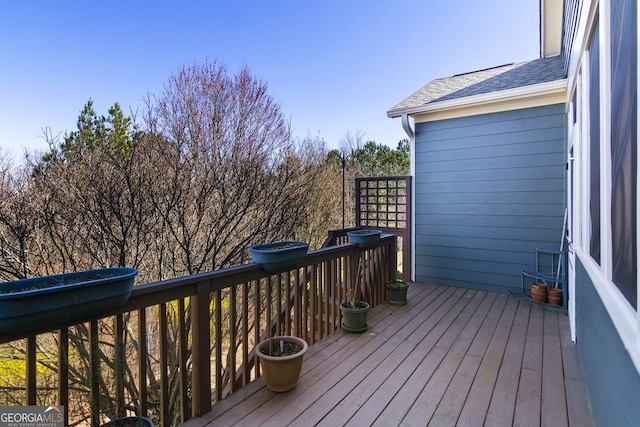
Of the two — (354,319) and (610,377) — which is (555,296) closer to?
(354,319)

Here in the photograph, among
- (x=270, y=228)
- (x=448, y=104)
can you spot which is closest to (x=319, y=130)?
(x=270, y=228)

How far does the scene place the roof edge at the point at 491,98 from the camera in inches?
157

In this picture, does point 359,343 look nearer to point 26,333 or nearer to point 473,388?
point 473,388

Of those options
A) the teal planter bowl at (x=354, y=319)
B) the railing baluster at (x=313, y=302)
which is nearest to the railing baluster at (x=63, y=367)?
the railing baluster at (x=313, y=302)

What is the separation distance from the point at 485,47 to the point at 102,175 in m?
7.97

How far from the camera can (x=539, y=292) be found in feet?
13.1

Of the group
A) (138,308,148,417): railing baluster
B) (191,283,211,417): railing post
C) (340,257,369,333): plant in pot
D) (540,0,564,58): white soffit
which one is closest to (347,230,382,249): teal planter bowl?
(340,257,369,333): plant in pot

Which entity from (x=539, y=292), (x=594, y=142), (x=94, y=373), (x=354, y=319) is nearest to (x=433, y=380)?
(x=354, y=319)

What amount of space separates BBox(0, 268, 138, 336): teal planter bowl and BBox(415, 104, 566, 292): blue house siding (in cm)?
465

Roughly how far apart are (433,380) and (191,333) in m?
1.82

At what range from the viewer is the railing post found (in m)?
1.93

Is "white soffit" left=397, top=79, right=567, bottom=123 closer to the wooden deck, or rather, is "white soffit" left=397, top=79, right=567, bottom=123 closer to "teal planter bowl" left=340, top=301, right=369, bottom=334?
the wooden deck

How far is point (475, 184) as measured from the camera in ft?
15.6

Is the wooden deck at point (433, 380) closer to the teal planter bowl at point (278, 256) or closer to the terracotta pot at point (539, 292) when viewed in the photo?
the terracotta pot at point (539, 292)
